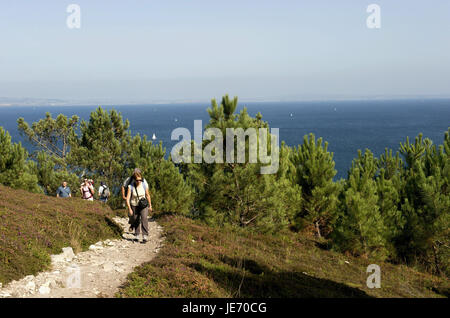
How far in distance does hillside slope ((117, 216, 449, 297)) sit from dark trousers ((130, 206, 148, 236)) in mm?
941

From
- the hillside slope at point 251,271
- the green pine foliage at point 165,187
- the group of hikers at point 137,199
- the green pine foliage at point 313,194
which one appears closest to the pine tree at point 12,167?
the green pine foliage at point 313,194

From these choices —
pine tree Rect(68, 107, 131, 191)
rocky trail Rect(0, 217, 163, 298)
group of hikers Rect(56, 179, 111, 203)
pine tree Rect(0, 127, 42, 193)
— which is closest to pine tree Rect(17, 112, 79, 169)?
pine tree Rect(68, 107, 131, 191)

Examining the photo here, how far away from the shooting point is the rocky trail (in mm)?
7004

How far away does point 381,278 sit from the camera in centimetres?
1240

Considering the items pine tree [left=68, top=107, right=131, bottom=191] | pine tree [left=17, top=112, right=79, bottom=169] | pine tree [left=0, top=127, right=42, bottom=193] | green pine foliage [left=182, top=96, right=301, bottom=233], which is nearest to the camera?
green pine foliage [left=182, top=96, right=301, bottom=233]

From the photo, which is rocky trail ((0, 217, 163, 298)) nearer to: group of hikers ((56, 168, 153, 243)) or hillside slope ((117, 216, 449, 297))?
hillside slope ((117, 216, 449, 297))

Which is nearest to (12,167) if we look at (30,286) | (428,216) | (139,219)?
(139,219)

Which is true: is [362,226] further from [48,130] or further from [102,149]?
[48,130]

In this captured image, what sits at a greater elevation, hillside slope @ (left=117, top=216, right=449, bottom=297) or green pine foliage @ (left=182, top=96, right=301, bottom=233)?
green pine foliage @ (left=182, top=96, right=301, bottom=233)

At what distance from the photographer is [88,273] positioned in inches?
330

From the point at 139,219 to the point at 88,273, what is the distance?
379 cm

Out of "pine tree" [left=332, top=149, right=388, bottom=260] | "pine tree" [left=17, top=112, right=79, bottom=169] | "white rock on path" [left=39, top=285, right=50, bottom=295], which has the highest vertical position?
"pine tree" [left=17, top=112, right=79, bottom=169]
